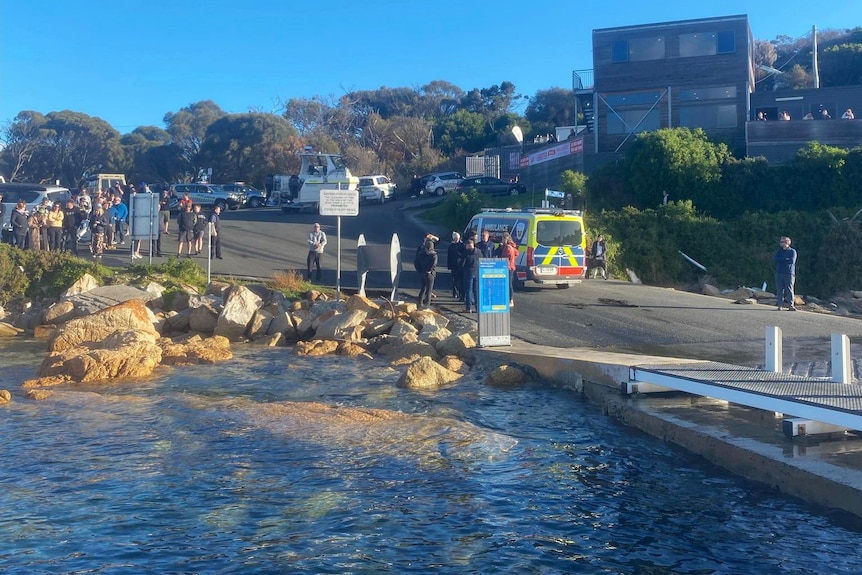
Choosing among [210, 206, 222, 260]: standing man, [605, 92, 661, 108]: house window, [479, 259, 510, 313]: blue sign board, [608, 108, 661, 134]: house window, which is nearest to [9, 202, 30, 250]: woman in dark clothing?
[210, 206, 222, 260]: standing man

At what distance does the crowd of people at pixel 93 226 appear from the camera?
2391cm

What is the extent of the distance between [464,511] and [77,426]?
5.49m

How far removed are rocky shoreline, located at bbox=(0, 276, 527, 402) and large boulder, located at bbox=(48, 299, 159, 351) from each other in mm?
19

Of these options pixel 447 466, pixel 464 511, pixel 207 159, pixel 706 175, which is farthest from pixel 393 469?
pixel 207 159

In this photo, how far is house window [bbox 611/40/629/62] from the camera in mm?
37531

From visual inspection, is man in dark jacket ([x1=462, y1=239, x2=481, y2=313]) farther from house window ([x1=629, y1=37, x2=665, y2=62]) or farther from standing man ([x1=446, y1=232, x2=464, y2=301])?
house window ([x1=629, y1=37, x2=665, y2=62])

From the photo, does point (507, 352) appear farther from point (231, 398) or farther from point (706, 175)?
point (706, 175)

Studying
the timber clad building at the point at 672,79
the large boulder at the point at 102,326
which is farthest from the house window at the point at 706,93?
the large boulder at the point at 102,326

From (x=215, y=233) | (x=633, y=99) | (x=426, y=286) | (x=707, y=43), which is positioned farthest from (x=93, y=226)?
(x=707, y=43)

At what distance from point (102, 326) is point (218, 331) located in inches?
102

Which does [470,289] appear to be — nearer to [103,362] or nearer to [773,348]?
[103,362]

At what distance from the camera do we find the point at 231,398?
12.4 meters

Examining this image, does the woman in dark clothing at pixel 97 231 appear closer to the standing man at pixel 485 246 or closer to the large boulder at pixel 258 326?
the large boulder at pixel 258 326

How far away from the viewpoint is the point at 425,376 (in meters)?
13.1
